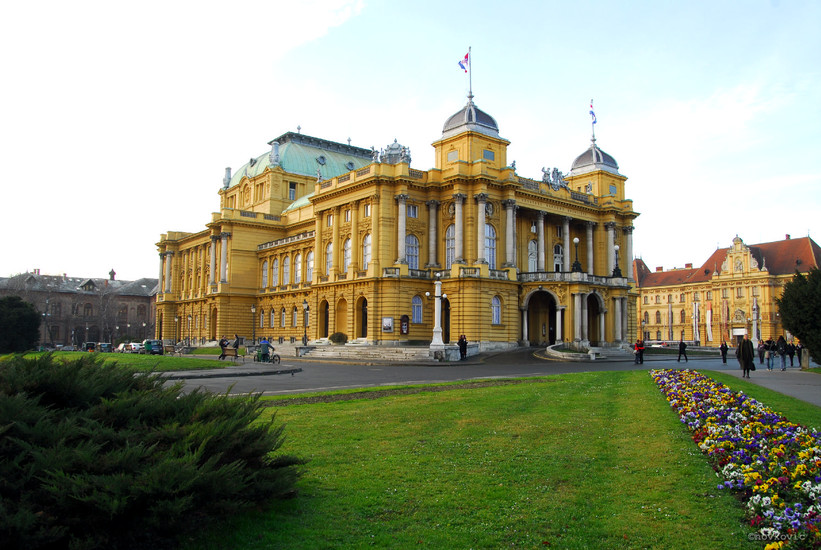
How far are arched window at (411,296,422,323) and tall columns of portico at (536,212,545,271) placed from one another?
13.3m

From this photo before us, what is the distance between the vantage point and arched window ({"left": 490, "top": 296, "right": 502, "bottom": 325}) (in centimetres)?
5450

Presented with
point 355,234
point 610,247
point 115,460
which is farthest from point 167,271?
point 115,460

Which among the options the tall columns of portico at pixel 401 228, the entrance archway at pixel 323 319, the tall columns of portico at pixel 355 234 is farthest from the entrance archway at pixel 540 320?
the entrance archway at pixel 323 319

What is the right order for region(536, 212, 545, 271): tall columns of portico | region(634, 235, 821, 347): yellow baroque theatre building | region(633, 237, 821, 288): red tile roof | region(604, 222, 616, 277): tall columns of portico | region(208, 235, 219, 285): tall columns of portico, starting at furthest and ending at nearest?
region(634, 235, 821, 347): yellow baroque theatre building
region(633, 237, 821, 288): red tile roof
region(208, 235, 219, 285): tall columns of portico
region(604, 222, 616, 277): tall columns of portico
region(536, 212, 545, 271): tall columns of portico

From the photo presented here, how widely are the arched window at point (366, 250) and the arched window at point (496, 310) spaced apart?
11618 mm

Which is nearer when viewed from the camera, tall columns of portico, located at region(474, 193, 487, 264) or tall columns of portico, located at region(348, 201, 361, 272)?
tall columns of portico, located at region(474, 193, 487, 264)

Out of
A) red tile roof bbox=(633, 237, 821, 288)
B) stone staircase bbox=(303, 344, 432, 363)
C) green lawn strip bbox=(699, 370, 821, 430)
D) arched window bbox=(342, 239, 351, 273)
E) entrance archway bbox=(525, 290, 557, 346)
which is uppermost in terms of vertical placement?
red tile roof bbox=(633, 237, 821, 288)

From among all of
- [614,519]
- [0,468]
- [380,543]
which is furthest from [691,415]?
[0,468]

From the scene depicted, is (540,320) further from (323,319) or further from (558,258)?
(323,319)

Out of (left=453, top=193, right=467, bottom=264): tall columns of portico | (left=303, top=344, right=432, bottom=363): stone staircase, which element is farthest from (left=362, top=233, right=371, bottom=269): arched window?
(left=303, top=344, right=432, bottom=363): stone staircase

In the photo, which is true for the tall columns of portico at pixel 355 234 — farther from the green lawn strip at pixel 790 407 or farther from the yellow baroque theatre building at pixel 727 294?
the yellow baroque theatre building at pixel 727 294

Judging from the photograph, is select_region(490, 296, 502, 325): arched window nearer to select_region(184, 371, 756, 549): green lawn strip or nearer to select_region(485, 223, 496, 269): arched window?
select_region(485, 223, 496, 269): arched window

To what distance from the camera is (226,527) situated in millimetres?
6508

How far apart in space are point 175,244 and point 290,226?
84.4ft
